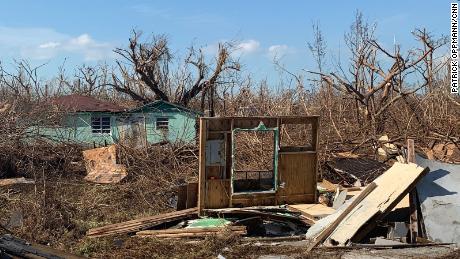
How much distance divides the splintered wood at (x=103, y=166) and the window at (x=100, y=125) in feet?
26.8

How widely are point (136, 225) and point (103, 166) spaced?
6.87 m

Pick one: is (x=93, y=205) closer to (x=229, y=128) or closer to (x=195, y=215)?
(x=195, y=215)

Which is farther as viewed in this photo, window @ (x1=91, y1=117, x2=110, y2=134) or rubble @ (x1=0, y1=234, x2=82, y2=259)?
window @ (x1=91, y1=117, x2=110, y2=134)

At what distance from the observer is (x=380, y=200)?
28.8ft

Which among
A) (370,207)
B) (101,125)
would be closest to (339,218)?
(370,207)

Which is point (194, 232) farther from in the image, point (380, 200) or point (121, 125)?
point (121, 125)

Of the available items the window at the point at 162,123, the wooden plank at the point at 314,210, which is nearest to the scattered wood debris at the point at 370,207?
the wooden plank at the point at 314,210

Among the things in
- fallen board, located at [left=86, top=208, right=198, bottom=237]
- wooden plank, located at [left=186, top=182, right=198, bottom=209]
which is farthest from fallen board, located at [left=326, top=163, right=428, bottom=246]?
wooden plank, located at [left=186, top=182, right=198, bottom=209]

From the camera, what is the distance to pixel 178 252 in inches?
321

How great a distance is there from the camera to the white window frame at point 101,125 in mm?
24688

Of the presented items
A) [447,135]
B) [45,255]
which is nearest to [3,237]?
[45,255]

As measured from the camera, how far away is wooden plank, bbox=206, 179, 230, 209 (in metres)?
9.97

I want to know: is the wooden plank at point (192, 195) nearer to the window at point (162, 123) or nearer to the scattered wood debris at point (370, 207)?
the scattered wood debris at point (370, 207)

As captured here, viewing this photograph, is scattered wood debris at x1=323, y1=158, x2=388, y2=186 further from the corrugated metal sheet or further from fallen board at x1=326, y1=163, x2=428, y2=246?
fallen board at x1=326, y1=163, x2=428, y2=246
